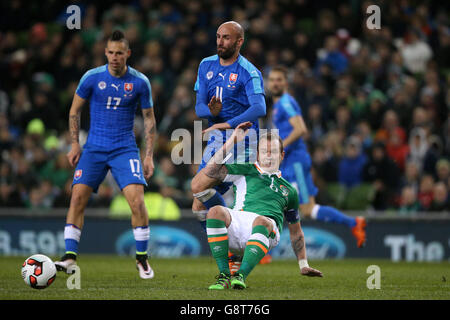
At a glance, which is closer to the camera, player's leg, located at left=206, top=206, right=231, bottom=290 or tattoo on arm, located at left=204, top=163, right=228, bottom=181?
player's leg, located at left=206, top=206, right=231, bottom=290

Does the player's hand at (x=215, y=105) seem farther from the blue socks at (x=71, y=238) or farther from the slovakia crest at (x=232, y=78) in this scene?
the blue socks at (x=71, y=238)

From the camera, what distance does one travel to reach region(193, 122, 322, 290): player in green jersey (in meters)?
6.72

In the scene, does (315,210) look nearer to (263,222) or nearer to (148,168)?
(148,168)

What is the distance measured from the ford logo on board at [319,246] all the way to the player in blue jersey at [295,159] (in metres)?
2.21

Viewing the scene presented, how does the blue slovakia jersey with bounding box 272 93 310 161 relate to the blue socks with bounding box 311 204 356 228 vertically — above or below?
above

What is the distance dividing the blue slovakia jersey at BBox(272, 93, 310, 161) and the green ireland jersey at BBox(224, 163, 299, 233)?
146 inches

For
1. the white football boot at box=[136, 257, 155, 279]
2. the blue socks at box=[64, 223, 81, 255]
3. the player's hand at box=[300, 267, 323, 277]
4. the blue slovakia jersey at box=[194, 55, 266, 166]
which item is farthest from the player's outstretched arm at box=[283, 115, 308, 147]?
the blue socks at box=[64, 223, 81, 255]

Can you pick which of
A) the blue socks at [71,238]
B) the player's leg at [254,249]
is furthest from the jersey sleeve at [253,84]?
the blue socks at [71,238]

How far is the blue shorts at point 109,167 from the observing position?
8492 millimetres

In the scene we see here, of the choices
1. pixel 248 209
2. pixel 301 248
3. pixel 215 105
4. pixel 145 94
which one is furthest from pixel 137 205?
pixel 301 248

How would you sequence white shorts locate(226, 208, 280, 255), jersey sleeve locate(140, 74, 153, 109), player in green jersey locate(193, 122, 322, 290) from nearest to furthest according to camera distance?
player in green jersey locate(193, 122, 322, 290)
white shorts locate(226, 208, 280, 255)
jersey sleeve locate(140, 74, 153, 109)

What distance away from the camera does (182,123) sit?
1553cm

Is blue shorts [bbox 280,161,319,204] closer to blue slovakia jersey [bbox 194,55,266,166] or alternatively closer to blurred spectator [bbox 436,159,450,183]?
blue slovakia jersey [bbox 194,55,266,166]
